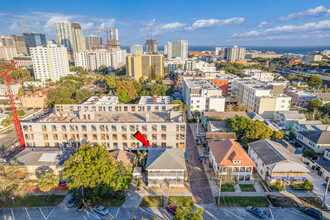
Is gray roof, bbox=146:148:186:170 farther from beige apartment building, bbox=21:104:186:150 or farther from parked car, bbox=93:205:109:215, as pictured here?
parked car, bbox=93:205:109:215

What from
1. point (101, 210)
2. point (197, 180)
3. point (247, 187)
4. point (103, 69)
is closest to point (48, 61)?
point (103, 69)

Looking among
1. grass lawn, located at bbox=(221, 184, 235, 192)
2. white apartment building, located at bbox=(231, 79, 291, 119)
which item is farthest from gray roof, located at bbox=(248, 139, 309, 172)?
white apartment building, located at bbox=(231, 79, 291, 119)

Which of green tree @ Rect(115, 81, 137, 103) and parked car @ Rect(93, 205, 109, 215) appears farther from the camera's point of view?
green tree @ Rect(115, 81, 137, 103)

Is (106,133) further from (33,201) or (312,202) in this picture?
(312,202)

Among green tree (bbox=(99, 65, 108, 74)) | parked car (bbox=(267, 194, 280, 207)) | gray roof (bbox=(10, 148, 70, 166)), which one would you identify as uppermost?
green tree (bbox=(99, 65, 108, 74))

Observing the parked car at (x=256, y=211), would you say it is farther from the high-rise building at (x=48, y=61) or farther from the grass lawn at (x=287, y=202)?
the high-rise building at (x=48, y=61)

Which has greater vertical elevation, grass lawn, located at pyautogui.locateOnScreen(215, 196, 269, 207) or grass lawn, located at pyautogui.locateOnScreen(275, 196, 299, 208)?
grass lawn, located at pyautogui.locateOnScreen(275, 196, 299, 208)

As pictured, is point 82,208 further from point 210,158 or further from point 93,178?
point 210,158
